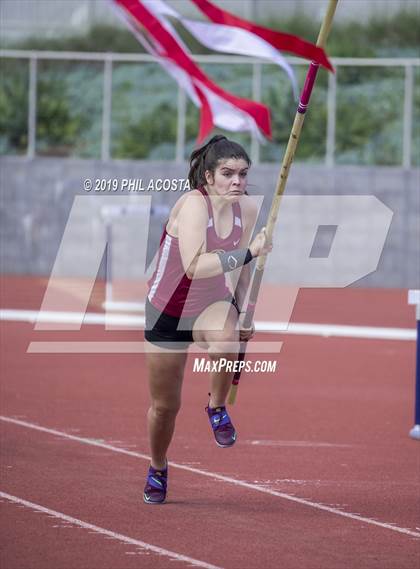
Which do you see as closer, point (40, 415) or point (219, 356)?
point (219, 356)

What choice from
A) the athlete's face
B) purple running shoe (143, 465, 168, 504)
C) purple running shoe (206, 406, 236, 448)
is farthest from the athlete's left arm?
purple running shoe (143, 465, 168, 504)

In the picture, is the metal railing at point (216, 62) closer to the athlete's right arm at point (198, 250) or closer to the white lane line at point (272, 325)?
the white lane line at point (272, 325)

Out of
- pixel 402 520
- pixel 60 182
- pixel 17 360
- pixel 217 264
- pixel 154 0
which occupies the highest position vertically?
pixel 154 0

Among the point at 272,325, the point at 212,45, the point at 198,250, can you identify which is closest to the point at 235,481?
the point at 198,250

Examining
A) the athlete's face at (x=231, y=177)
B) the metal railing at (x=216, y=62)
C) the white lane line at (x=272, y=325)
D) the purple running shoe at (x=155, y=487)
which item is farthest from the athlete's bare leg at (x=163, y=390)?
the metal railing at (x=216, y=62)

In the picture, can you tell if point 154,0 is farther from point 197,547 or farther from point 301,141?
point 301,141

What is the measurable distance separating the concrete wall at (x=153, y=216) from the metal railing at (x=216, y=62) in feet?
1.40

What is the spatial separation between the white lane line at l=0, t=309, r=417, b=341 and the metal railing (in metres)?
7.12

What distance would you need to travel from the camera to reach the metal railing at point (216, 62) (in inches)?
1022

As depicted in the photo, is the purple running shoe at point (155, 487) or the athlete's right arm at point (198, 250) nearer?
the athlete's right arm at point (198, 250)

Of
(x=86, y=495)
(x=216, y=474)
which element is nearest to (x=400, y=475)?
(x=216, y=474)

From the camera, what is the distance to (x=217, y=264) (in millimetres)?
7129

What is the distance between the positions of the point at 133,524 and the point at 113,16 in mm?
28096

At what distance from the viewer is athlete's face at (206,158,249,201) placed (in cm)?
723
